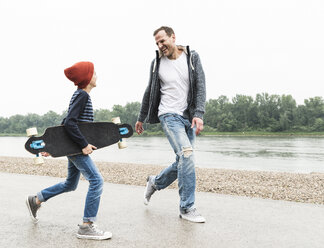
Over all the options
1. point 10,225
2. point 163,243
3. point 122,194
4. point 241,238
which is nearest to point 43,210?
point 10,225

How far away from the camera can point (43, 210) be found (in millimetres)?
4160

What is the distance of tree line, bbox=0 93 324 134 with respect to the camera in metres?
89.9

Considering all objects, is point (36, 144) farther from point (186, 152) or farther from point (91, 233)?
point (186, 152)

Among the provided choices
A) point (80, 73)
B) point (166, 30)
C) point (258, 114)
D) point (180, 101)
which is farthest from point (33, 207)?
point (258, 114)

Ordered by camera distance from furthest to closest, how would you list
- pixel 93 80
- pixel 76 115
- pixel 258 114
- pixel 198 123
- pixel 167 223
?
pixel 258 114
pixel 198 123
pixel 167 223
pixel 93 80
pixel 76 115

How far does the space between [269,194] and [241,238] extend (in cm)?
227

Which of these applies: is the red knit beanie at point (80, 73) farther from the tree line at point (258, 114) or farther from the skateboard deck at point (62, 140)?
the tree line at point (258, 114)

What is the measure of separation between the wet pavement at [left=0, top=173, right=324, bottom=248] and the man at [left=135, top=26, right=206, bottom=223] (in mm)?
373

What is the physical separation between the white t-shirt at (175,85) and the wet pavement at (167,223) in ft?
4.11

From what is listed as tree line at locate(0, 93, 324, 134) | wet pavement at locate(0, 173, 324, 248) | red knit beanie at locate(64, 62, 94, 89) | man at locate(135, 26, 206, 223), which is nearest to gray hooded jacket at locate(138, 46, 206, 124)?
man at locate(135, 26, 206, 223)

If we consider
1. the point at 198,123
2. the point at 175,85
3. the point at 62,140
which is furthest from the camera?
the point at 175,85

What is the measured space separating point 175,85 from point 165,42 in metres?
0.49

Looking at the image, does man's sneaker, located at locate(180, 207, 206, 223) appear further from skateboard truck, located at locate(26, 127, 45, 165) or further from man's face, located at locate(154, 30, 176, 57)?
man's face, located at locate(154, 30, 176, 57)

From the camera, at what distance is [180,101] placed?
3.77 m
